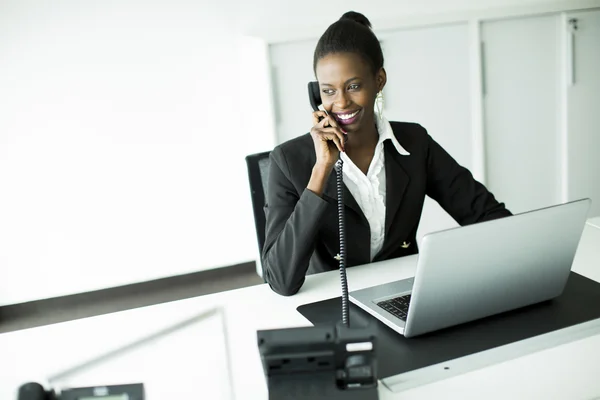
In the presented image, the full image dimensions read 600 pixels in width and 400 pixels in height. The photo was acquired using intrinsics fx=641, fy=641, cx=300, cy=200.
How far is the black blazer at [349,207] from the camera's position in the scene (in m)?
1.54

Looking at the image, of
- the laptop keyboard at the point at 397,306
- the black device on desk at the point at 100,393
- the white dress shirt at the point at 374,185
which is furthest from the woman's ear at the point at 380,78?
the black device on desk at the point at 100,393

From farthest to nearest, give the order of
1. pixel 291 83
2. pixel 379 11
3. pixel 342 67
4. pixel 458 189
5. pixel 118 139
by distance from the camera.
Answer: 1. pixel 379 11
2. pixel 118 139
3. pixel 291 83
4. pixel 458 189
5. pixel 342 67

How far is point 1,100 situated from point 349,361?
305 centimetres

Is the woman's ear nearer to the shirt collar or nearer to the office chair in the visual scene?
the shirt collar

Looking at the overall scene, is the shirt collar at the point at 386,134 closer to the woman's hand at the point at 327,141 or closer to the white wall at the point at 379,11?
the woman's hand at the point at 327,141

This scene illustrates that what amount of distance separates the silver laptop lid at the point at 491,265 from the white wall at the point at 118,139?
2.30 m

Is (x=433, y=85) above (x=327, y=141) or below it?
above

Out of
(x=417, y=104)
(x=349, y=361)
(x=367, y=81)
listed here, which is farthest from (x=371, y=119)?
(x=417, y=104)

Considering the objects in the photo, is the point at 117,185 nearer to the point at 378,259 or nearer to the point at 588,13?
the point at 378,259

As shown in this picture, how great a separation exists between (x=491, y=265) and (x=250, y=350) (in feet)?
1.60

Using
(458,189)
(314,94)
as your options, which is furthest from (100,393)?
(458,189)

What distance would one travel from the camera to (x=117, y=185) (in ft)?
11.9

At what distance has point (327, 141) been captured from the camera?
163cm

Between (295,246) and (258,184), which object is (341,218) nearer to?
(295,246)
